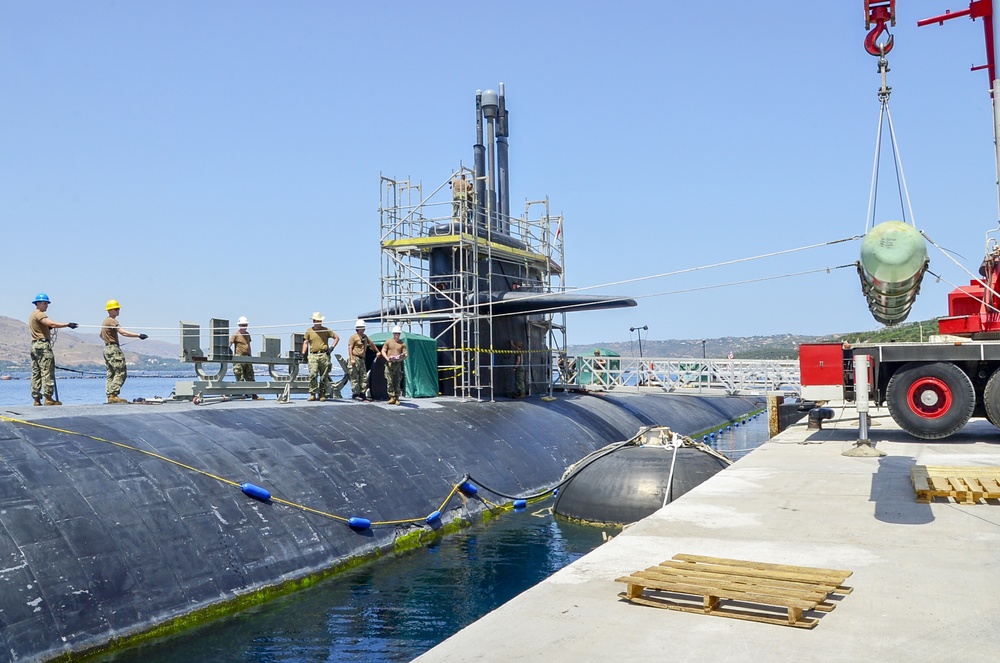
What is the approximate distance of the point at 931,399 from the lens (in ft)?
55.0

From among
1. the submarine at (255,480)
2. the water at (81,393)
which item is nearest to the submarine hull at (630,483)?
the submarine at (255,480)

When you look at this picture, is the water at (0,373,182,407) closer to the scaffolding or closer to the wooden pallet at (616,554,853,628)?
the scaffolding

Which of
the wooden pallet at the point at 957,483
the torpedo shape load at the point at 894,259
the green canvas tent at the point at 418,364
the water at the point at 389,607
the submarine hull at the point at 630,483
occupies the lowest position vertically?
the water at the point at 389,607

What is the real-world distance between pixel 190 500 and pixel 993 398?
14.3m

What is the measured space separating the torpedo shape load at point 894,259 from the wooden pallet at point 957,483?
2.48m

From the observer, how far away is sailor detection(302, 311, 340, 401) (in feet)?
57.5

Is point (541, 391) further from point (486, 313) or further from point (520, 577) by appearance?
point (520, 577)

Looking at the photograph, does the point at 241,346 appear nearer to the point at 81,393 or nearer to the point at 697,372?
the point at 697,372

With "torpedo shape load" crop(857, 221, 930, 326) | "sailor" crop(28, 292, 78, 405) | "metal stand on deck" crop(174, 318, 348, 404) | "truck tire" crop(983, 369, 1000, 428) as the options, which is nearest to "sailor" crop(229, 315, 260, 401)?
"metal stand on deck" crop(174, 318, 348, 404)

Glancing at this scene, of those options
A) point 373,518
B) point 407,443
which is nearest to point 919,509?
point 373,518

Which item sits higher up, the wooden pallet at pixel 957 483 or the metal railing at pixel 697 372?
the metal railing at pixel 697 372

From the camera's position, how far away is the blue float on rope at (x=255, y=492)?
11.2 meters

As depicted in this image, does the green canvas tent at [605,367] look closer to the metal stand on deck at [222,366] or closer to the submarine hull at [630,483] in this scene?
the metal stand on deck at [222,366]

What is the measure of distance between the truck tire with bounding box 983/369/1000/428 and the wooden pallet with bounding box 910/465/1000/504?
4.34m
